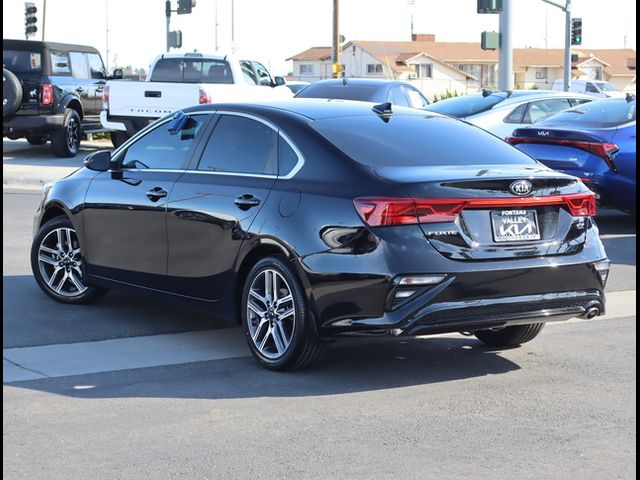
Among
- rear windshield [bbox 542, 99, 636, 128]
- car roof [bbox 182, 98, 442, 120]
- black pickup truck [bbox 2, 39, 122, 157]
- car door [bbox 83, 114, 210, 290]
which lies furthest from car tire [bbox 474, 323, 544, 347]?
black pickup truck [bbox 2, 39, 122, 157]

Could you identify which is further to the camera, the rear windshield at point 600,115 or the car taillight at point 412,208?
the rear windshield at point 600,115

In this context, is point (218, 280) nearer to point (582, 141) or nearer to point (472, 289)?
point (472, 289)

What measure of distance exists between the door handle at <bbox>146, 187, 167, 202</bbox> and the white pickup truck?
11437 mm

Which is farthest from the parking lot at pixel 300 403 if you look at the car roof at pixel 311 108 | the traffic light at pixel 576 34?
the traffic light at pixel 576 34

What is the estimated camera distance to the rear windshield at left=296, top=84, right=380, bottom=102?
20.2 meters

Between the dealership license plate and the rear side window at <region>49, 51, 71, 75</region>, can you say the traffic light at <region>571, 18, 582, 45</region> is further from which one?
the dealership license plate

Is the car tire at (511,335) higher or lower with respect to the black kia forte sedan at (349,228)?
lower

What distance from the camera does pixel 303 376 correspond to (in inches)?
276

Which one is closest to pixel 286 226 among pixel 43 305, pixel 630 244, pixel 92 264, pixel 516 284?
pixel 516 284

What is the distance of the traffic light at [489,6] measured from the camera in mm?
27419

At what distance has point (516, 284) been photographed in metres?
6.77

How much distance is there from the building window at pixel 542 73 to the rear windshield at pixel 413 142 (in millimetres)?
113138

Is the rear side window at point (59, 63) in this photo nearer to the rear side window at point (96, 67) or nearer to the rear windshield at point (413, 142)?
the rear side window at point (96, 67)

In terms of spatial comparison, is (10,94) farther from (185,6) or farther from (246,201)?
(185,6)
